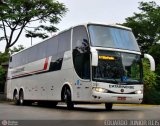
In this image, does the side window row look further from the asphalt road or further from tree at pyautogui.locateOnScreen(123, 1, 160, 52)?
tree at pyautogui.locateOnScreen(123, 1, 160, 52)

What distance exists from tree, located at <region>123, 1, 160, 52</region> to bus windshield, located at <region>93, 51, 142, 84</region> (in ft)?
136

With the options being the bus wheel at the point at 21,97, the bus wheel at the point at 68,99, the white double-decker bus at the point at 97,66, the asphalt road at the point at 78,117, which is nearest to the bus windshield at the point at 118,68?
the white double-decker bus at the point at 97,66

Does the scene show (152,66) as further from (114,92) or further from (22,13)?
(22,13)

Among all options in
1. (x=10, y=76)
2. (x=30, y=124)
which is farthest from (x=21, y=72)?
(x=30, y=124)

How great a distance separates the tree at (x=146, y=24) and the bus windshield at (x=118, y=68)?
136 feet

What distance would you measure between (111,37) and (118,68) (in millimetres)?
1424

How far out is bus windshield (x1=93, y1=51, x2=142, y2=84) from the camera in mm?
19453

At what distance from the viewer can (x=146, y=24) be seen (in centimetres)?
6269

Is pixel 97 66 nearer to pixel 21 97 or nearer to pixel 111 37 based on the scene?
pixel 111 37

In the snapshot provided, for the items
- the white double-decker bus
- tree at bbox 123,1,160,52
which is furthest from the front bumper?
tree at bbox 123,1,160,52

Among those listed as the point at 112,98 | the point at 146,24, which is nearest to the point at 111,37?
the point at 112,98

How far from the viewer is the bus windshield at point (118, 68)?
19453 millimetres

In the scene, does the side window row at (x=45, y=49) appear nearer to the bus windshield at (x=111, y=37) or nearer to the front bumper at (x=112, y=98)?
the bus windshield at (x=111, y=37)

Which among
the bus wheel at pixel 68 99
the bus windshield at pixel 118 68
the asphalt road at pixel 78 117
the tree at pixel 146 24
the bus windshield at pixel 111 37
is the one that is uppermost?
the tree at pixel 146 24
